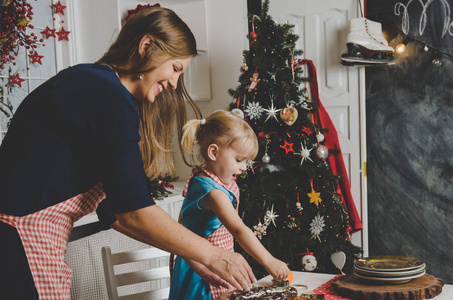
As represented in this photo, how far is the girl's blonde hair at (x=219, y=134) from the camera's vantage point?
72.2 inches

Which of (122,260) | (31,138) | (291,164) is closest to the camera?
(31,138)

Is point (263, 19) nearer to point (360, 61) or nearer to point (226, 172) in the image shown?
point (360, 61)

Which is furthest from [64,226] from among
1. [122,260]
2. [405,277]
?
[405,277]

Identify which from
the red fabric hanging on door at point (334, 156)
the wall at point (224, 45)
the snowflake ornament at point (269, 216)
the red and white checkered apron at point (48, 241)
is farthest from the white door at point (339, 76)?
the red and white checkered apron at point (48, 241)

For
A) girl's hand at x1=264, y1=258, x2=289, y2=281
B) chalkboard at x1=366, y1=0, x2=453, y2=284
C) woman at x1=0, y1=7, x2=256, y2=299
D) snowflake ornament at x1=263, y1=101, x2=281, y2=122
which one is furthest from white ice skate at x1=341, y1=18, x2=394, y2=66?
woman at x1=0, y1=7, x2=256, y2=299

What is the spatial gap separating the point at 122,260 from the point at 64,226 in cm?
70

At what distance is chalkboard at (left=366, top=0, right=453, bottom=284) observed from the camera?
134 inches

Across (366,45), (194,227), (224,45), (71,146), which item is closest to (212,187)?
(194,227)

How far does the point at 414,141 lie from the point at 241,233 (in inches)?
92.5

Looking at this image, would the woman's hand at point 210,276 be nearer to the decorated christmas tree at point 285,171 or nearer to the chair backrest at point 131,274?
the chair backrest at point 131,274

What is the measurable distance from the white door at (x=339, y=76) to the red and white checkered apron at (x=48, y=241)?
2.89m

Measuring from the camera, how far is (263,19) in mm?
3434

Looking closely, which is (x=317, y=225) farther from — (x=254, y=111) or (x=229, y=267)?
(x=229, y=267)

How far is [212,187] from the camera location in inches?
68.0
